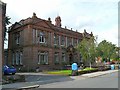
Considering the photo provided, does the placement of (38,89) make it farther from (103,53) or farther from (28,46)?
(103,53)

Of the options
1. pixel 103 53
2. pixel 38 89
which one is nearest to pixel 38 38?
pixel 103 53

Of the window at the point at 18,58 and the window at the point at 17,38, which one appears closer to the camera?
the window at the point at 18,58

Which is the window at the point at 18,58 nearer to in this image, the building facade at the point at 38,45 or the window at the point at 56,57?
the building facade at the point at 38,45

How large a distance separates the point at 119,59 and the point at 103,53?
27.2 metres

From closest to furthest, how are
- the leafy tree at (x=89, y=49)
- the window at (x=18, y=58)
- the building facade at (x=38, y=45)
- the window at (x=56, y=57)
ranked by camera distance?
the building facade at (x=38, y=45) → the window at (x=18, y=58) → the leafy tree at (x=89, y=49) → the window at (x=56, y=57)

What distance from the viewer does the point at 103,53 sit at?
200ft

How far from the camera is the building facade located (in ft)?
141

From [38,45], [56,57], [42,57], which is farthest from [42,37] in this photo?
[56,57]

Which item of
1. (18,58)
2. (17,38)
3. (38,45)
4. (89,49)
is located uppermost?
(17,38)

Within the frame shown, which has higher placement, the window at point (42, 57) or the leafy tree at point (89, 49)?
the leafy tree at point (89, 49)

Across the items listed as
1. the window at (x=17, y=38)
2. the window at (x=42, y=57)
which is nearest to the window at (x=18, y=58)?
the window at (x=17, y=38)

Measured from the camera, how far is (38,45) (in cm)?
4409

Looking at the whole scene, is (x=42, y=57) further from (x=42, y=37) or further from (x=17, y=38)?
(x=17, y=38)

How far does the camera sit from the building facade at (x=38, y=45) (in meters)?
43.0
